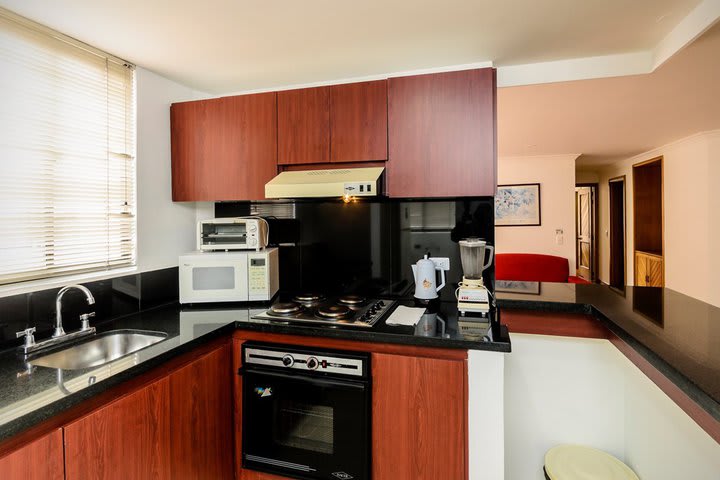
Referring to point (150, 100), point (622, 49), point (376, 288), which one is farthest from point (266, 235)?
point (622, 49)

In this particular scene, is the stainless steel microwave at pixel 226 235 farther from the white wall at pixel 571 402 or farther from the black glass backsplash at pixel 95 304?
the white wall at pixel 571 402

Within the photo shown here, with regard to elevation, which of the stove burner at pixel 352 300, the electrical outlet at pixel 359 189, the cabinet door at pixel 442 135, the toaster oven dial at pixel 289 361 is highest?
the cabinet door at pixel 442 135

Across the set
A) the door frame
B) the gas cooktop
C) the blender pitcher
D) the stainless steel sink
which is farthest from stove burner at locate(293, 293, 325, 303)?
the door frame

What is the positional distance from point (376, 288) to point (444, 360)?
2.90ft

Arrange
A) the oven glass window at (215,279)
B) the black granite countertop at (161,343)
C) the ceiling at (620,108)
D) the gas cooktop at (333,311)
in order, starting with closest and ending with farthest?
the black granite countertop at (161,343)
the gas cooktop at (333,311)
the oven glass window at (215,279)
the ceiling at (620,108)

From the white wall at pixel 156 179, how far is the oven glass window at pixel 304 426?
3.83 ft

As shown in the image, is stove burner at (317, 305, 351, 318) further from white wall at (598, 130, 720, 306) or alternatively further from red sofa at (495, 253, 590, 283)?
white wall at (598, 130, 720, 306)

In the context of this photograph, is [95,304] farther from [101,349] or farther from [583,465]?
[583,465]

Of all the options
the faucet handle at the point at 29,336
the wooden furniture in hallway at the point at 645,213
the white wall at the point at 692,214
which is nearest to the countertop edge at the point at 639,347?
the faucet handle at the point at 29,336

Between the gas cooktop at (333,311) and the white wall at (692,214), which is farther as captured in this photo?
the white wall at (692,214)

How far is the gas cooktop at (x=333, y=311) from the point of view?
1833 millimetres

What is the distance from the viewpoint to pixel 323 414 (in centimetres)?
173

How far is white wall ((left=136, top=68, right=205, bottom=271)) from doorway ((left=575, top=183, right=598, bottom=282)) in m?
7.19

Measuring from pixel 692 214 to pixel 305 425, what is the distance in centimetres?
530
